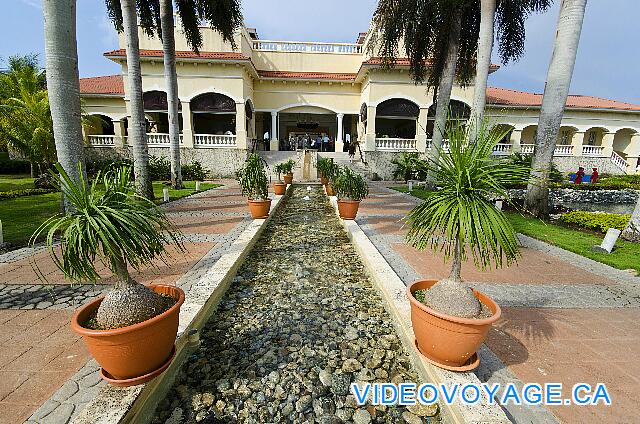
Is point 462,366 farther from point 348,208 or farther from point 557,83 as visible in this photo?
point 557,83

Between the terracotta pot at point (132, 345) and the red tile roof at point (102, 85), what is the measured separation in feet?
85.6

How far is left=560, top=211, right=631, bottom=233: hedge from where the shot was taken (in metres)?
7.62

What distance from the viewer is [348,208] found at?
7.88 meters

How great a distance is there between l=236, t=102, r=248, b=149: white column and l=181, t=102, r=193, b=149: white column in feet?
10.5

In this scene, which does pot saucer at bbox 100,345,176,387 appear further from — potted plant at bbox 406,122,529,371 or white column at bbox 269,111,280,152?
white column at bbox 269,111,280,152

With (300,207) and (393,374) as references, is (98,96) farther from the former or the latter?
(393,374)

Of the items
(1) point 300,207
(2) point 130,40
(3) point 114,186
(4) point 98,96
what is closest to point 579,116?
(1) point 300,207

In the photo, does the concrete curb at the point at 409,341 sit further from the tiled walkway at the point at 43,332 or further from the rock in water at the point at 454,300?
the tiled walkway at the point at 43,332

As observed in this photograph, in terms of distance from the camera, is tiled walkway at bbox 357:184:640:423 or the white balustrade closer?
tiled walkway at bbox 357:184:640:423

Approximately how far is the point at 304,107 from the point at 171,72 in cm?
1365

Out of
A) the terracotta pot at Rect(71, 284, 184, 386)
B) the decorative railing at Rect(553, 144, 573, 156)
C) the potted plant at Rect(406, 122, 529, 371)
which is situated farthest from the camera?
the decorative railing at Rect(553, 144, 573, 156)

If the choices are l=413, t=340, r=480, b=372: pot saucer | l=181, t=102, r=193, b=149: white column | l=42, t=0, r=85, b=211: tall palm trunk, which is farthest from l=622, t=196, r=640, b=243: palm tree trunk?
l=181, t=102, r=193, b=149: white column

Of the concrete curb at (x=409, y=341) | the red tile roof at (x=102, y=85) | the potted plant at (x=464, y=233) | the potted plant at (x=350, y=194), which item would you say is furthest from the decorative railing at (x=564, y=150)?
the red tile roof at (x=102, y=85)

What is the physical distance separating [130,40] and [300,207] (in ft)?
24.4
